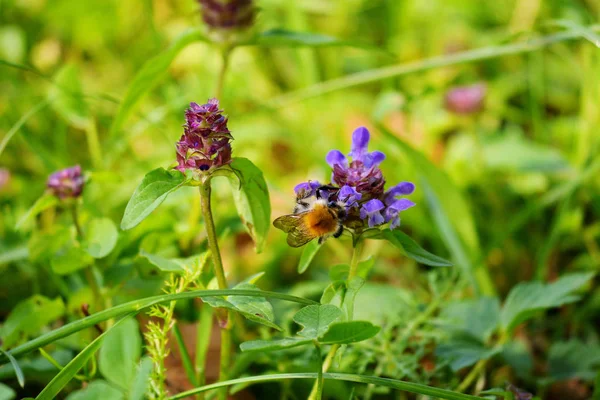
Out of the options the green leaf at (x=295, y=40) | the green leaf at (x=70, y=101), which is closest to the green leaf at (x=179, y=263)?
the green leaf at (x=295, y=40)

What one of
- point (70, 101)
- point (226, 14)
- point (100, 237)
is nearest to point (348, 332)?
point (100, 237)

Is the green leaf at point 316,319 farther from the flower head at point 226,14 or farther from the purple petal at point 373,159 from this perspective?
the flower head at point 226,14

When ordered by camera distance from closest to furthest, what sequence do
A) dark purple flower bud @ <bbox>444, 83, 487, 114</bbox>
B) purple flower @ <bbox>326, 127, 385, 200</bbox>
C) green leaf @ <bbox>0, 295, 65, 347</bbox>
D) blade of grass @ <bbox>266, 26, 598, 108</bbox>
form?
purple flower @ <bbox>326, 127, 385, 200</bbox> < green leaf @ <bbox>0, 295, 65, 347</bbox> < blade of grass @ <bbox>266, 26, 598, 108</bbox> < dark purple flower bud @ <bbox>444, 83, 487, 114</bbox>

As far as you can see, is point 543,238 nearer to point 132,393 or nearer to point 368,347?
point 368,347

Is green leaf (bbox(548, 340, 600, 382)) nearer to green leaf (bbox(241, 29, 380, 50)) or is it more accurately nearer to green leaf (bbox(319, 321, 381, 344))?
green leaf (bbox(319, 321, 381, 344))

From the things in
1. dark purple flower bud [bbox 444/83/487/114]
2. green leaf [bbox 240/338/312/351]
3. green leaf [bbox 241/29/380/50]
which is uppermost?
dark purple flower bud [bbox 444/83/487/114]

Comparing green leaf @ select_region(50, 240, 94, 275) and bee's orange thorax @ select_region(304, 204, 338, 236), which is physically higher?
bee's orange thorax @ select_region(304, 204, 338, 236)

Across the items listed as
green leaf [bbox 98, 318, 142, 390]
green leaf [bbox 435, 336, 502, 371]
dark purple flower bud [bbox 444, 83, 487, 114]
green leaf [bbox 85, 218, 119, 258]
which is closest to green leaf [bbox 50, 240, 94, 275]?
green leaf [bbox 85, 218, 119, 258]
